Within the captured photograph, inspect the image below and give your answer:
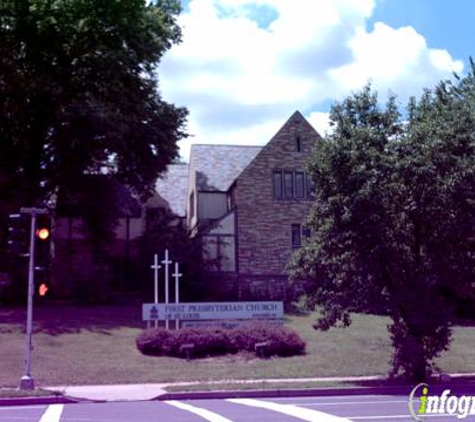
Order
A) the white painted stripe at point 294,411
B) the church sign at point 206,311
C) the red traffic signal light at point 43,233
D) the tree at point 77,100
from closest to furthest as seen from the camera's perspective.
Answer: the white painted stripe at point 294,411, the red traffic signal light at point 43,233, the church sign at point 206,311, the tree at point 77,100

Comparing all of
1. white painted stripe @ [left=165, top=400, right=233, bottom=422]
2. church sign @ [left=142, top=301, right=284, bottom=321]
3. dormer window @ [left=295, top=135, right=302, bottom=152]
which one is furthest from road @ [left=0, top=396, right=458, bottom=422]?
dormer window @ [left=295, top=135, right=302, bottom=152]

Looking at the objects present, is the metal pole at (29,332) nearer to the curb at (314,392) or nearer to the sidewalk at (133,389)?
the sidewalk at (133,389)

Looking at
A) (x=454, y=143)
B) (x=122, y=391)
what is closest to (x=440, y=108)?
(x=454, y=143)

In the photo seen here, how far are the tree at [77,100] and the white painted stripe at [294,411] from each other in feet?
67.8

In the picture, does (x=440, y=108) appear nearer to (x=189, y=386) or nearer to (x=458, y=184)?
(x=458, y=184)

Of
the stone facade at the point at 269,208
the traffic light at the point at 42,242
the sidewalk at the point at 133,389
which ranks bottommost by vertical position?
the sidewalk at the point at 133,389

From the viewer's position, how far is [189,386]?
61.3ft

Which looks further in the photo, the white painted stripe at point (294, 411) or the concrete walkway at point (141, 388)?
the concrete walkway at point (141, 388)

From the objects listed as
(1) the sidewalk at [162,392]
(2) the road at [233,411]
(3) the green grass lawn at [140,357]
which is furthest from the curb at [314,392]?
(3) the green grass lawn at [140,357]

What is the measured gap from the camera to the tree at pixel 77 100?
114 feet

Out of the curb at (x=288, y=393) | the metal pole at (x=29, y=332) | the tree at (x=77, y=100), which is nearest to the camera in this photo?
the curb at (x=288, y=393)

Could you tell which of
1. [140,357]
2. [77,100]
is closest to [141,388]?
[140,357]

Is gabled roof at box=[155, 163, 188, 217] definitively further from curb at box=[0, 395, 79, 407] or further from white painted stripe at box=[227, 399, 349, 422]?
white painted stripe at box=[227, 399, 349, 422]

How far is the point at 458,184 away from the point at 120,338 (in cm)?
1437
